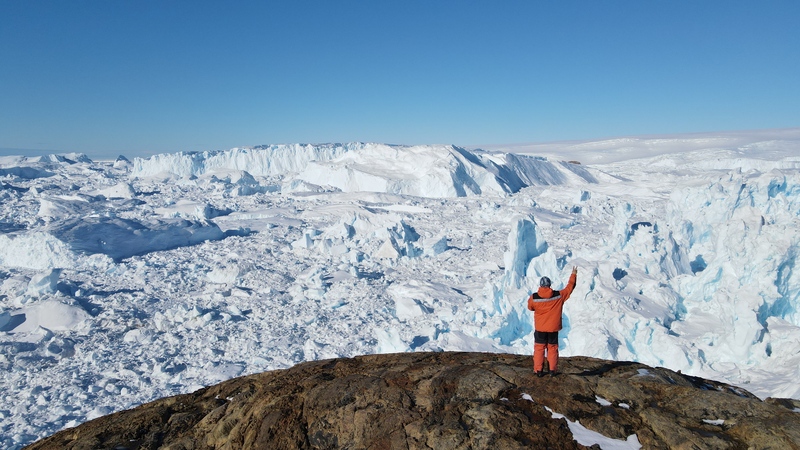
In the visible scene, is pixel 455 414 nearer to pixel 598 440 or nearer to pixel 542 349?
pixel 598 440

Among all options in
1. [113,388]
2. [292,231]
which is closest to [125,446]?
[113,388]

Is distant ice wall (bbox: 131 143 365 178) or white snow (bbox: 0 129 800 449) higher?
distant ice wall (bbox: 131 143 365 178)

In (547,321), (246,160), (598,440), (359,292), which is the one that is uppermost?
(246,160)

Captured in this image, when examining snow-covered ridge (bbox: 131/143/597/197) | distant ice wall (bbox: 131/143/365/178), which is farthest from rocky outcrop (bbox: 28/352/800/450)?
distant ice wall (bbox: 131/143/365/178)

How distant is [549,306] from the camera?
3.50 m

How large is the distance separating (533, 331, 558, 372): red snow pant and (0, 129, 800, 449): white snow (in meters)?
0.78

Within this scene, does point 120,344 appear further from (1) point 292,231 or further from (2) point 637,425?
(1) point 292,231

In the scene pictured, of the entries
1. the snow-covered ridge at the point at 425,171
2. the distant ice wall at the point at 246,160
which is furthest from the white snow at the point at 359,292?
the distant ice wall at the point at 246,160

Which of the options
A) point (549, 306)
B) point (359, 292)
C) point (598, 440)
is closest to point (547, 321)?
point (549, 306)

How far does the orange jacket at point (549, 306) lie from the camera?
137 inches

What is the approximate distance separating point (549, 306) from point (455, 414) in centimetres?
114

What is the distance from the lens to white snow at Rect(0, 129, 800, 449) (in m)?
7.55

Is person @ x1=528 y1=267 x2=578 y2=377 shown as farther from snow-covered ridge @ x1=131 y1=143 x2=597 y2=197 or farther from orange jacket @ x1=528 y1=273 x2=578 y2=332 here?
snow-covered ridge @ x1=131 y1=143 x2=597 y2=197

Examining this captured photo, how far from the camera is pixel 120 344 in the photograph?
8.73 meters
